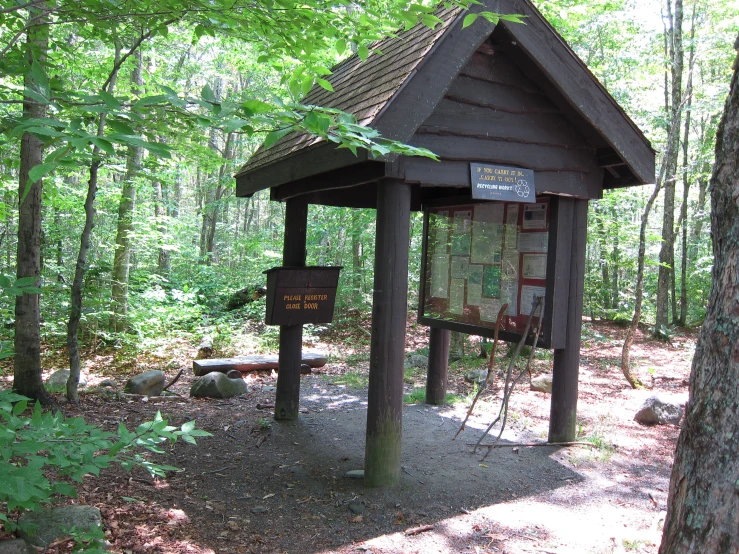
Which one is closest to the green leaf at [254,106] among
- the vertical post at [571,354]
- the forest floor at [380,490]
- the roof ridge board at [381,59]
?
the roof ridge board at [381,59]

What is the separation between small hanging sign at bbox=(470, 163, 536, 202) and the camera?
15.1 feet

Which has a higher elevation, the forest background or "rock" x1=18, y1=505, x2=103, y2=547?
the forest background

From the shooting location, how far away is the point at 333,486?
4.54 m

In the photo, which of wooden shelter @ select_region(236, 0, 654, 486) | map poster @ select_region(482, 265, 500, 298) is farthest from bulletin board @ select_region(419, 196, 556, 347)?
wooden shelter @ select_region(236, 0, 654, 486)

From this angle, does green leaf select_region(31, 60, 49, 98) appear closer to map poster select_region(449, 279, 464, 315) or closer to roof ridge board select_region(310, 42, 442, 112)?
roof ridge board select_region(310, 42, 442, 112)

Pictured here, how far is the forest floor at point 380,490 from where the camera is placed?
363cm

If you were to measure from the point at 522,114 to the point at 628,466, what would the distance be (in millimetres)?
3454

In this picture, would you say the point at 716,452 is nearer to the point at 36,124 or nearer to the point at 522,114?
the point at 36,124

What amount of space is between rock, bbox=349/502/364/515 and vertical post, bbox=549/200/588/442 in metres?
2.46

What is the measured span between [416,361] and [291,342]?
4727 mm

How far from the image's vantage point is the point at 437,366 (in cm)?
716

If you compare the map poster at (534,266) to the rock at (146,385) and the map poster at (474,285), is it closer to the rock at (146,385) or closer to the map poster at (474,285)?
the map poster at (474,285)

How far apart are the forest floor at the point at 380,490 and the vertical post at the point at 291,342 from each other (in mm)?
226

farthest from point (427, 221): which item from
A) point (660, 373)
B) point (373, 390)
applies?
point (660, 373)
